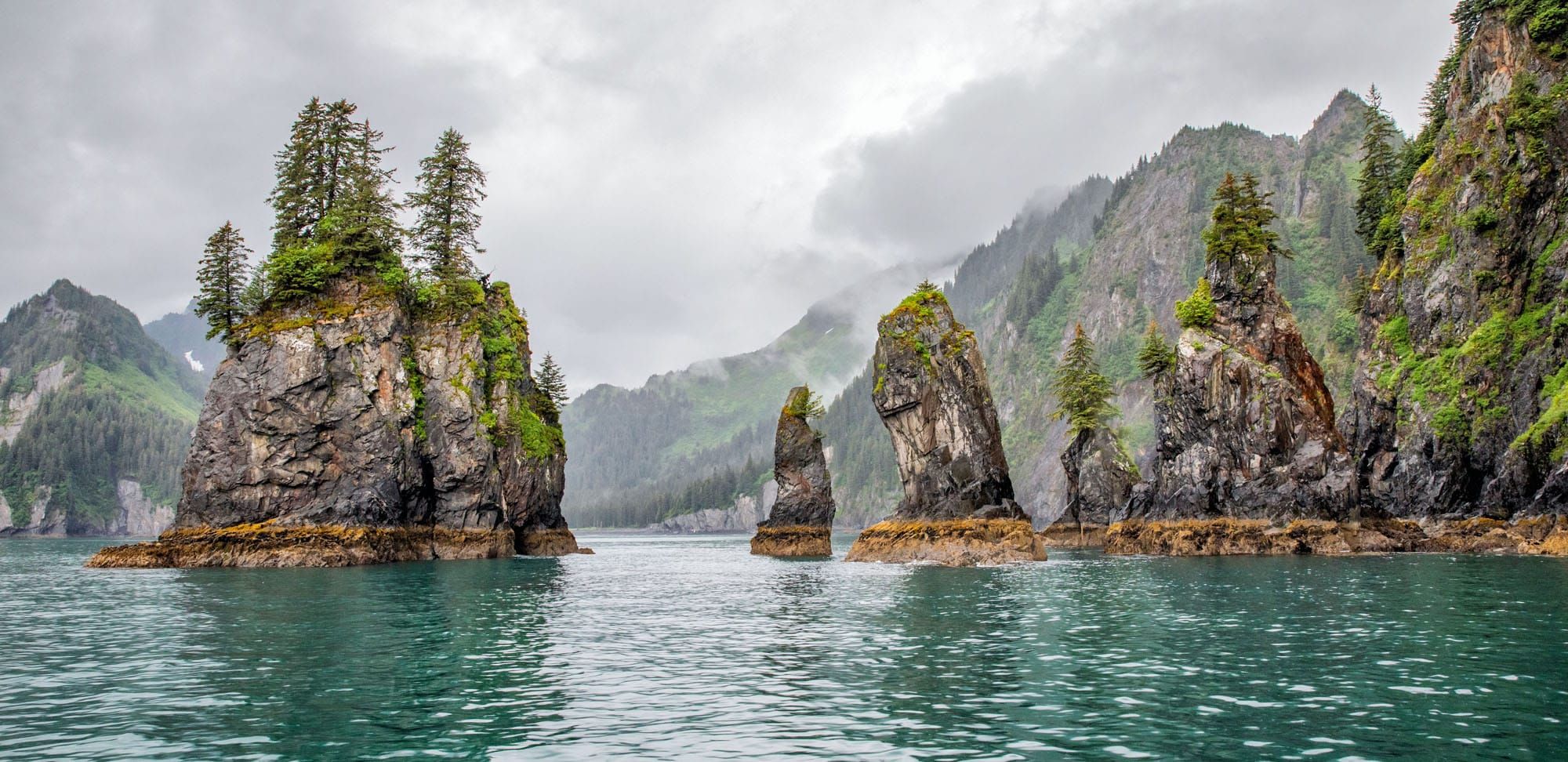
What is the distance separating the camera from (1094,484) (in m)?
111

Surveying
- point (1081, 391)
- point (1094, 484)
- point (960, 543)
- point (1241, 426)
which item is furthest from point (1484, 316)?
point (1094, 484)

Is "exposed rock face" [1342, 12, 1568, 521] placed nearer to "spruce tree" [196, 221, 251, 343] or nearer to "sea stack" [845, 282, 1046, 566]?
"sea stack" [845, 282, 1046, 566]

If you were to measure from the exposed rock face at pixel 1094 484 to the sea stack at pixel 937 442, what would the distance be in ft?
129

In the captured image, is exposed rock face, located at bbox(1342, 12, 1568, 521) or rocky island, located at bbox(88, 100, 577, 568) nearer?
exposed rock face, located at bbox(1342, 12, 1568, 521)

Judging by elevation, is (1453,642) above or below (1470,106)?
below

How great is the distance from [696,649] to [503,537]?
6116 centimetres

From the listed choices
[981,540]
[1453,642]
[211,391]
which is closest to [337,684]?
[1453,642]

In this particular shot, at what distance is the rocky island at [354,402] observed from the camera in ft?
226

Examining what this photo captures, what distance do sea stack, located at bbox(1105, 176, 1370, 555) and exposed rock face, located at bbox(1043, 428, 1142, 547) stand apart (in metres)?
23.7

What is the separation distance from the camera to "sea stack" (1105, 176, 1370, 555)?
71625mm

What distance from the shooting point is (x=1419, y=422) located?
70750 millimetres

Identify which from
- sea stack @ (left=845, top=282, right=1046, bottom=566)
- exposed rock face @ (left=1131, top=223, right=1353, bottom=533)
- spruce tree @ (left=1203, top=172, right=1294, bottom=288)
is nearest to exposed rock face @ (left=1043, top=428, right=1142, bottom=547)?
exposed rock face @ (left=1131, top=223, right=1353, bottom=533)

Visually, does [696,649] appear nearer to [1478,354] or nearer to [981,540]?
[981,540]

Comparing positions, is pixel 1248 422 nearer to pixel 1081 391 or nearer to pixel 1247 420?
pixel 1247 420
